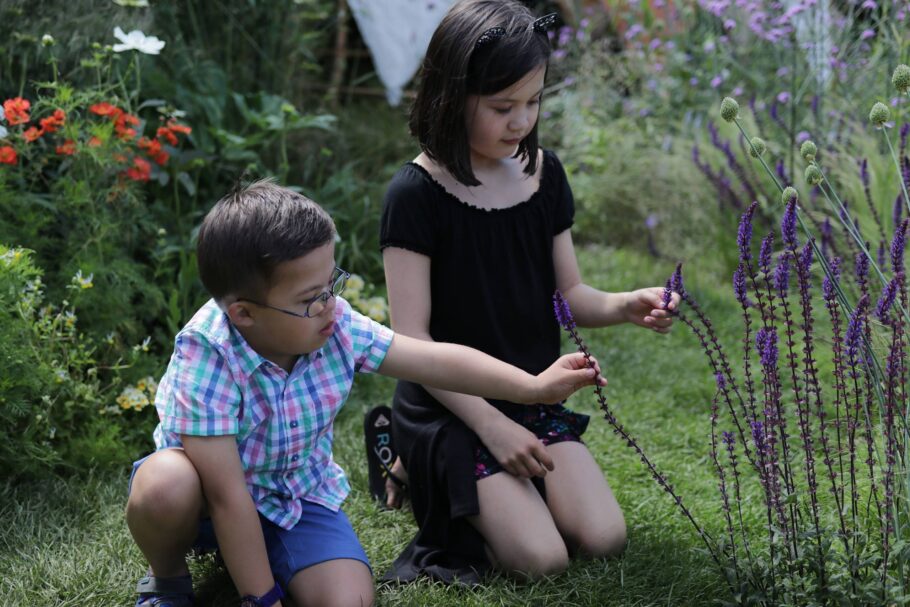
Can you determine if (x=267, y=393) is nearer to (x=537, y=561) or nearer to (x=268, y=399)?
(x=268, y=399)

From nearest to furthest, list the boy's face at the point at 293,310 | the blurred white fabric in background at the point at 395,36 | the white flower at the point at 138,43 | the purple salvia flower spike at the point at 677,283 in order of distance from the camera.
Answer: the purple salvia flower spike at the point at 677,283, the boy's face at the point at 293,310, the white flower at the point at 138,43, the blurred white fabric in background at the point at 395,36

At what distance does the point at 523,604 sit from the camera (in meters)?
2.14

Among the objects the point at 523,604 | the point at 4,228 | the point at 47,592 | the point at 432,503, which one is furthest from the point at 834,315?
the point at 4,228

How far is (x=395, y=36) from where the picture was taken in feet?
22.0

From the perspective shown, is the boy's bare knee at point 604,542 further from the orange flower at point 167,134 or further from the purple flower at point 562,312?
the orange flower at point 167,134

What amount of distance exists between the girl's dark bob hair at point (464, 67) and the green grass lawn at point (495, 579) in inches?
37.1

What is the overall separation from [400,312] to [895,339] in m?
1.14

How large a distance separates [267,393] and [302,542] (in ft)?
1.13

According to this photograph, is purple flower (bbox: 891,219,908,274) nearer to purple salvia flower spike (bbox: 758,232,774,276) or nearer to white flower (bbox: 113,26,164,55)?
purple salvia flower spike (bbox: 758,232,774,276)

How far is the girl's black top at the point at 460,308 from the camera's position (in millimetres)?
→ 2371

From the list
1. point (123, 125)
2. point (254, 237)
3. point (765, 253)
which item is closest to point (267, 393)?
point (254, 237)

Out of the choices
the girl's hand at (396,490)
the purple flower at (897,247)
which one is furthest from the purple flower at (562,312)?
the girl's hand at (396,490)

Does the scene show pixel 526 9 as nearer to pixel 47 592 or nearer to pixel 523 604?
pixel 523 604

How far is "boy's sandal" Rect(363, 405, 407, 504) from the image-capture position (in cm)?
270
